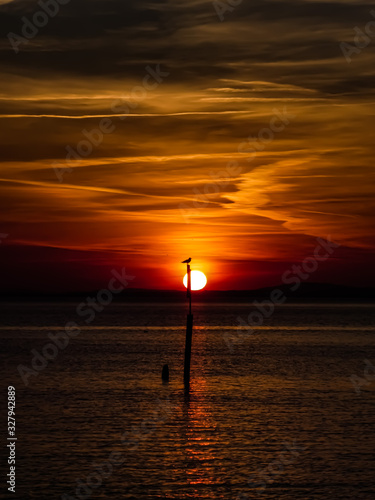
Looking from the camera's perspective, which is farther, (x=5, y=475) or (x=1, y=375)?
(x=1, y=375)

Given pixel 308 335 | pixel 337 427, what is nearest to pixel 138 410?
pixel 337 427

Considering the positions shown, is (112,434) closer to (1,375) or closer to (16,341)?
(1,375)

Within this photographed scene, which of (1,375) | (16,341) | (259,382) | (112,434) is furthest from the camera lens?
(16,341)

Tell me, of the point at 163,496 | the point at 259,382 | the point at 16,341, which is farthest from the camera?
the point at 16,341

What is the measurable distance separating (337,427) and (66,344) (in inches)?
2753

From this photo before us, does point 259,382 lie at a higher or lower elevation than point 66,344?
lower

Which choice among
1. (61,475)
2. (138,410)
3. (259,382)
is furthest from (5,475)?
(259,382)

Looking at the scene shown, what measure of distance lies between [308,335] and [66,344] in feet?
143

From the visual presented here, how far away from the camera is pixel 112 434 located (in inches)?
1409

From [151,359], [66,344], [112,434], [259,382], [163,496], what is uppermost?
[66,344]

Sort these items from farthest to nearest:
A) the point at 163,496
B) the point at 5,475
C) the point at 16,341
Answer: the point at 16,341 < the point at 5,475 < the point at 163,496

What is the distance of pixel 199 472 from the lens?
28.5m

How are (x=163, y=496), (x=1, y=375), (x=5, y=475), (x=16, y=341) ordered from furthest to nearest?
(x=16, y=341), (x=1, y=375), (x=5, y=475), (x=163, y=496)

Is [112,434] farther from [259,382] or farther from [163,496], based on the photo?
[259,382]
